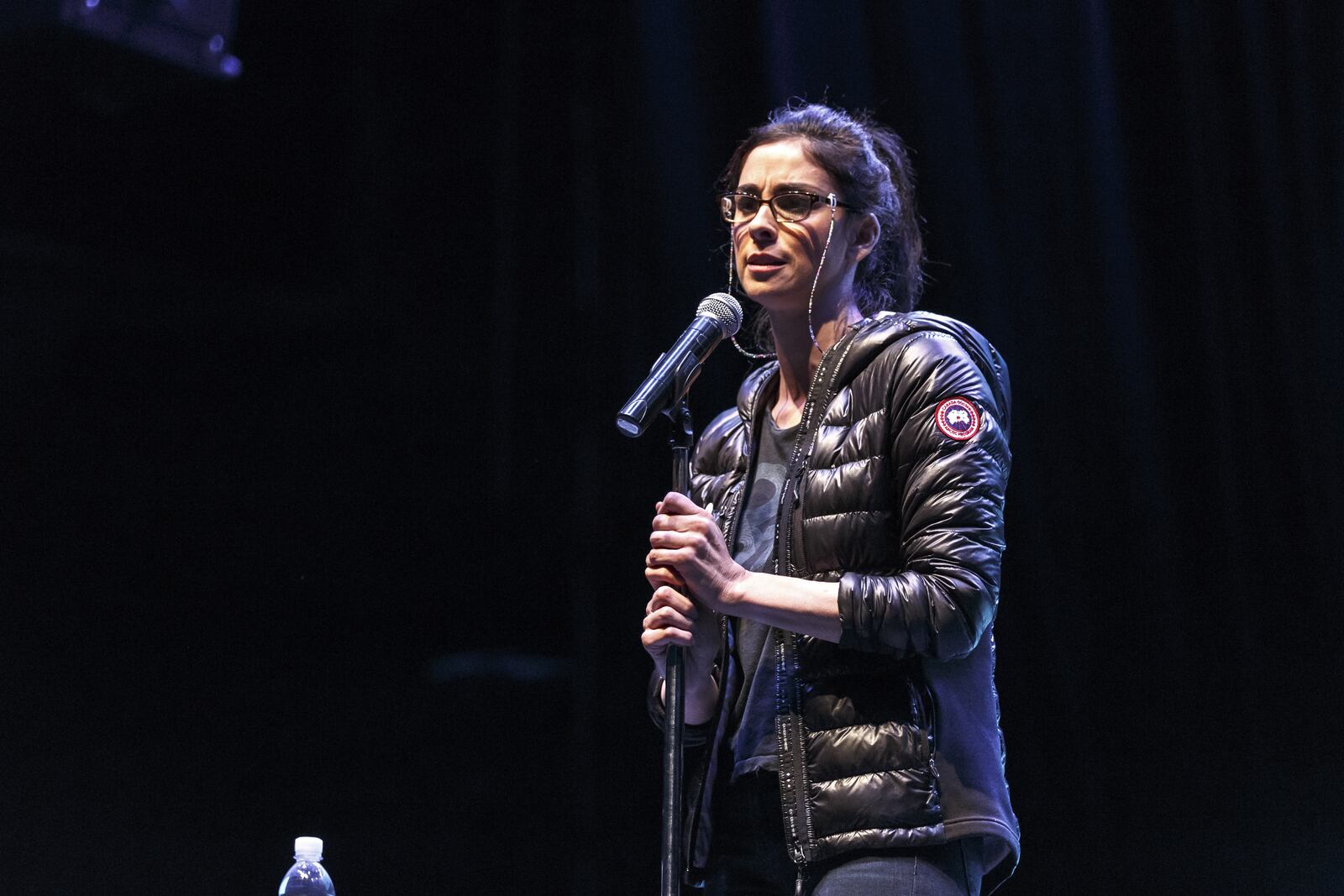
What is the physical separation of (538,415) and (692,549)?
1872 mm

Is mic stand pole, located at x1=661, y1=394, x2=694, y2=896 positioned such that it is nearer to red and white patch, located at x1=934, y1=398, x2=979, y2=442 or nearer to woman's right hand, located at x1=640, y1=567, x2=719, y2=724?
woman's right hand, located at x1=640, y1=567, x2=719, y2=724

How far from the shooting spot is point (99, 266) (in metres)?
2.60

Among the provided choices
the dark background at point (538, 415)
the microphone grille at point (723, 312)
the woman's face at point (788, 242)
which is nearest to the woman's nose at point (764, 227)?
the woman's face at point (788, 242)

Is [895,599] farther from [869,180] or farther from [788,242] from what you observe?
[869,180]

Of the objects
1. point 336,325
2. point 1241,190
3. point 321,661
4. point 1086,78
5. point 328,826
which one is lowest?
point 328,826

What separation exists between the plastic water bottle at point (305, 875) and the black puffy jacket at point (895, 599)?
3.35 feet

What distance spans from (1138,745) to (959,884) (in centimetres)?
133

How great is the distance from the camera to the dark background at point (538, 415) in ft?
8.25

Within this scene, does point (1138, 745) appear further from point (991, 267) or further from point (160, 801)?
point (160, 801)

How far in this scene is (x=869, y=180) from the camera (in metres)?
1.76

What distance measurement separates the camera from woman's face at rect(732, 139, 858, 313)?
168 cm

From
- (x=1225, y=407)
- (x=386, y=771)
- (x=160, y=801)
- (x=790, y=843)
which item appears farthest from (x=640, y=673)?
(x=790, y=843)

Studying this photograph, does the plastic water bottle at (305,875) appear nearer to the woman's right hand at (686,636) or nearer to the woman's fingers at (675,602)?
the woman's right hand at (686,636)

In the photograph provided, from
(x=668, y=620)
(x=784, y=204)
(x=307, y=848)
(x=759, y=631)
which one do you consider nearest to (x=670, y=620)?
(x=668, y=620)
